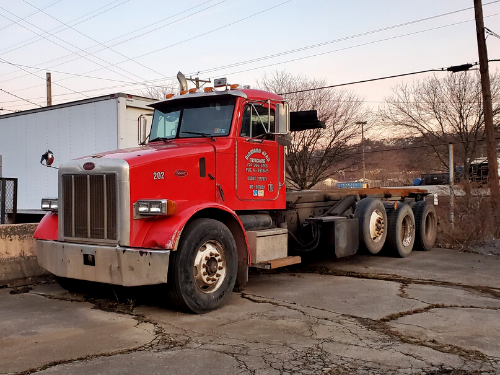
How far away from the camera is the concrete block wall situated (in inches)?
305

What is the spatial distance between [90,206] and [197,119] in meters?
2.07

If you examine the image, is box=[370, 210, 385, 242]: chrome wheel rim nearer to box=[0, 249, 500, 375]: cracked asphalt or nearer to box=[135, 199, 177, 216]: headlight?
box=[0, 249, 500, 375]: cracked asphalt

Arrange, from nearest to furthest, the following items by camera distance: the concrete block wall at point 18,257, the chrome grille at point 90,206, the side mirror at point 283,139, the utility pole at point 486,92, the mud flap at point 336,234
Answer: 1. the chrome grille at point 90,206
2. the side mirror at point 283,139
3. the concrete block wall at point 18,257
4. the mud flap at point 336,234
5. the utility pole at point 486,92

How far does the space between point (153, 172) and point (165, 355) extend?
93.4 inches

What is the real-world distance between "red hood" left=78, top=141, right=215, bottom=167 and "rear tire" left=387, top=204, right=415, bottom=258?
5.31m

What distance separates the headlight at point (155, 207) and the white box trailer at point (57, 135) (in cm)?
609

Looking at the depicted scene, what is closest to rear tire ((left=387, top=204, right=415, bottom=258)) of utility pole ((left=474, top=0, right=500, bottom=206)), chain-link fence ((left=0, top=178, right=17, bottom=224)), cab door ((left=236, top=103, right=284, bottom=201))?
cab door ((left=236, top=103, right=284, bottom=201))

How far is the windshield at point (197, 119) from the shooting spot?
7.20m

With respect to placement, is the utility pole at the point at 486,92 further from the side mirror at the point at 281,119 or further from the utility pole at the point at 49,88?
the utility pole at the point at 49,88

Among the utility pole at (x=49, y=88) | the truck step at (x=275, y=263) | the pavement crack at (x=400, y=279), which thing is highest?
the utility pole at (x=49, y=88)

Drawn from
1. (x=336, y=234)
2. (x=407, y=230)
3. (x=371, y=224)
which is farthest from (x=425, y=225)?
(x=336, y=234)

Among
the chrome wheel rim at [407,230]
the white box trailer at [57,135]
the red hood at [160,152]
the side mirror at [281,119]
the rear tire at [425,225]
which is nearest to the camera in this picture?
the red hood at [160,152]

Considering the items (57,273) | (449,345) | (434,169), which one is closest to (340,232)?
(449,345)

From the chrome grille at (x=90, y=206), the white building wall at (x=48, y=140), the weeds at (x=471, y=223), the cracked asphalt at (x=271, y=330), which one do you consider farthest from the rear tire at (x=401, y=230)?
the chrome grille at (x=90, y=206)
